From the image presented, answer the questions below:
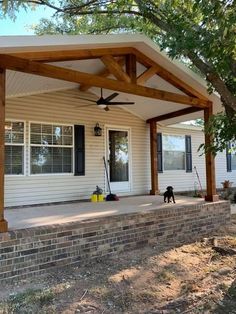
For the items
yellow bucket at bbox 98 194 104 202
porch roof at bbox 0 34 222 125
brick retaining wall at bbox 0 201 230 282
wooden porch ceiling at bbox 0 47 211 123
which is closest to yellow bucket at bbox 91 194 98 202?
yellow bucket at bbox 98 194 104 202

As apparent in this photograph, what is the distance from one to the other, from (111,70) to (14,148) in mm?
2991

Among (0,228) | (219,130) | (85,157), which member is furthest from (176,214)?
(0,228)

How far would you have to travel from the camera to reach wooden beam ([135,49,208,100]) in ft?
21.4

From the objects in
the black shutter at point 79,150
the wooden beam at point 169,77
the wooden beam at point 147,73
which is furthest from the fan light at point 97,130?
the wooden beam at point 147,73

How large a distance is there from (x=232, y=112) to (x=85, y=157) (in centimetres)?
465

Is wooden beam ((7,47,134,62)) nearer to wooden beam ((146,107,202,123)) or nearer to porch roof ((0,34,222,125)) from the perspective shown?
porch roof ((0,34,222,125))

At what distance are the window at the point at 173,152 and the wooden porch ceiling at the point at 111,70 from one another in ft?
9.85

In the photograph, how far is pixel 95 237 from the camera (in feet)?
16.9

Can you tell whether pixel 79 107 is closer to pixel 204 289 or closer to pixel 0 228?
pixel 0 228

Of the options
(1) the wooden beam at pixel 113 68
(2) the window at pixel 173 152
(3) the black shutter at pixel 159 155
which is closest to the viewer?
(1) the wooden beam at pixel 113 68

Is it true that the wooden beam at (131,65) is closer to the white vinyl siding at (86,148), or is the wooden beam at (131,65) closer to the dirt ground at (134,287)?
the white vinyl siding at (86,148)

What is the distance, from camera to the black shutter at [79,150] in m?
8.35

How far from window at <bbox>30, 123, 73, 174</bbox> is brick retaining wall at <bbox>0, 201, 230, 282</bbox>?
2951 mm

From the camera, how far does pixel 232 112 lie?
186 inches
